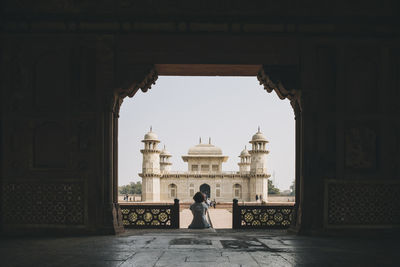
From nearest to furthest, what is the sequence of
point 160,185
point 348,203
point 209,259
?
point 209,259
point 348,203
point 160,185

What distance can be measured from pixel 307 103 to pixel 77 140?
3.55m

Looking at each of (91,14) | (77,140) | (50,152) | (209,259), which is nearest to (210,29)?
(91,14)

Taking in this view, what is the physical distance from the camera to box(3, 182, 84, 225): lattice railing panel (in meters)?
5.14

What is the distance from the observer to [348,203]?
523cm

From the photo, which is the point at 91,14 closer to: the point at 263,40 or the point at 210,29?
the point at 210,29

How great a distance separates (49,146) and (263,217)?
406 cm

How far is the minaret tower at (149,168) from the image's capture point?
1673 inches

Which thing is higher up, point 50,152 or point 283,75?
point 283,75

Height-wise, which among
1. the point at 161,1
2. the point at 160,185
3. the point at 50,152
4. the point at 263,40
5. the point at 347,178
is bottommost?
the point at 160,185

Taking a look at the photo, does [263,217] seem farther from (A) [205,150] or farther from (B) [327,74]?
(A) [205,150]

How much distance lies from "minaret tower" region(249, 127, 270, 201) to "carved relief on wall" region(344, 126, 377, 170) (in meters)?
37.9

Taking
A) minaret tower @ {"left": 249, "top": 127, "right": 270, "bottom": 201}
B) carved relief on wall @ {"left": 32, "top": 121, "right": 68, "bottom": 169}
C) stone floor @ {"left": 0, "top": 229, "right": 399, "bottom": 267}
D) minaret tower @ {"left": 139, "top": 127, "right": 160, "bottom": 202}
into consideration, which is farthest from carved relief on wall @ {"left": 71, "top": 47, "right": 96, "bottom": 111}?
minaret tower @ {"left": 249, "top": 127, "right": 270, "bottom": 201}

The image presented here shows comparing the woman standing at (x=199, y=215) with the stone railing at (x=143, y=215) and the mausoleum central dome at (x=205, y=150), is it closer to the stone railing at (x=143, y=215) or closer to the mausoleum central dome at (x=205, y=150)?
the stone railing at (x=143, y=215)

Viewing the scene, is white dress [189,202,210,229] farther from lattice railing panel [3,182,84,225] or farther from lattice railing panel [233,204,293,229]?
lattice railing panel [3,182,84,225]
